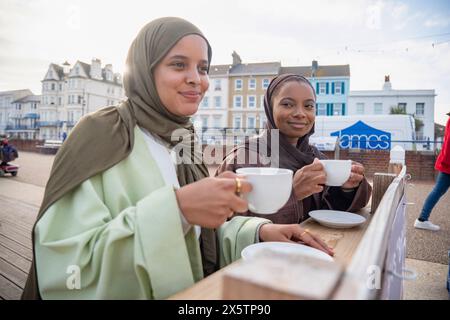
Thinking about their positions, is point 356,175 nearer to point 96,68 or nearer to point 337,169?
point 337,169

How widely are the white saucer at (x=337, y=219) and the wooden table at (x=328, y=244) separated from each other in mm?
29

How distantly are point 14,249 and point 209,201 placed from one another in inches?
122

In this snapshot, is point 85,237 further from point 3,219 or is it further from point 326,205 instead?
point 3,219

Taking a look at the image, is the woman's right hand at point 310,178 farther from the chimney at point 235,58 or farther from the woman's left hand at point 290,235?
the chimney at point 235,58

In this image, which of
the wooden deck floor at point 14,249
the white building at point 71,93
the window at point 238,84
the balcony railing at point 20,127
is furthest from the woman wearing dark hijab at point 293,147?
the balcony railing at point 20,127

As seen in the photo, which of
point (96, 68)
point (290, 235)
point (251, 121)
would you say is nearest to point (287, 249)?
point (290, 235)

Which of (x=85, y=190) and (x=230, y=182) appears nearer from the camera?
→ (x=230, y=182)

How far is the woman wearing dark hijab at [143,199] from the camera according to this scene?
2.85 ft

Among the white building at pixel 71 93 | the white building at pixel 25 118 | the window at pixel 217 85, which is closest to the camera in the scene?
the window at pixel 217 85

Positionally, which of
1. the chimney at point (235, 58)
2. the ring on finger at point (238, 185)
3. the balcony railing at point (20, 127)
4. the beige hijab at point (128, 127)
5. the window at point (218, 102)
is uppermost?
the chimney at point (235, 58)

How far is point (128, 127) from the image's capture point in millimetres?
1292
